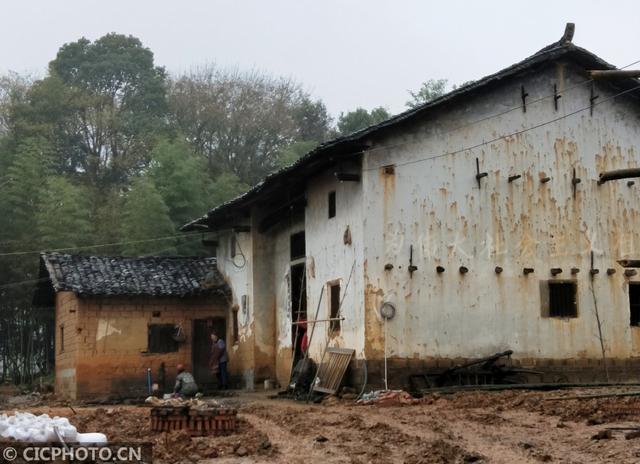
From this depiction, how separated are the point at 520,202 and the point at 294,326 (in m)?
6.17

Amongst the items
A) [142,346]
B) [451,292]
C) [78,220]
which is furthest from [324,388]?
[78,220]

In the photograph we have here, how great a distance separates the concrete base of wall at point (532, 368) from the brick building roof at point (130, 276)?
8626mm

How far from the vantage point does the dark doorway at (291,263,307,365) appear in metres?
21.8

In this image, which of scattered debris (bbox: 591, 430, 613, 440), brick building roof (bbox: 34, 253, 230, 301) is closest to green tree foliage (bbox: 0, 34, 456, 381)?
brick building roof (bbox: 34, 253, 230, 301)

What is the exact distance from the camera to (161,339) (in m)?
25.7

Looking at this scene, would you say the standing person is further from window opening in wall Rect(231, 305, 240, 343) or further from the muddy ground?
the muddy ground

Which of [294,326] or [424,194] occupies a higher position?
[424,194]

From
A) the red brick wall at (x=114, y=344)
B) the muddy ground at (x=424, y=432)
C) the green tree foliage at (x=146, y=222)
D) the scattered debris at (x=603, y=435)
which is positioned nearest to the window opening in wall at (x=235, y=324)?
the red brick wall at (x=114, y=344)

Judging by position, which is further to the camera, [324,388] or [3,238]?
[3,238]

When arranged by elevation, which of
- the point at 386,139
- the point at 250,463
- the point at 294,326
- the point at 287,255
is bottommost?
the point at 250,463

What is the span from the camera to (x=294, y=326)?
22.4 m

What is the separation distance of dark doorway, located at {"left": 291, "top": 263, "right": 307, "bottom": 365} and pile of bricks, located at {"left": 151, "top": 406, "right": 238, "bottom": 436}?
8.25 meters

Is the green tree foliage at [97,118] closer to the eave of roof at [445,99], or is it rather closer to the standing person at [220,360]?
the standing person at [220,360]

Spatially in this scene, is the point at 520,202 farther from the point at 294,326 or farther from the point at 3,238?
the point at 3,238
